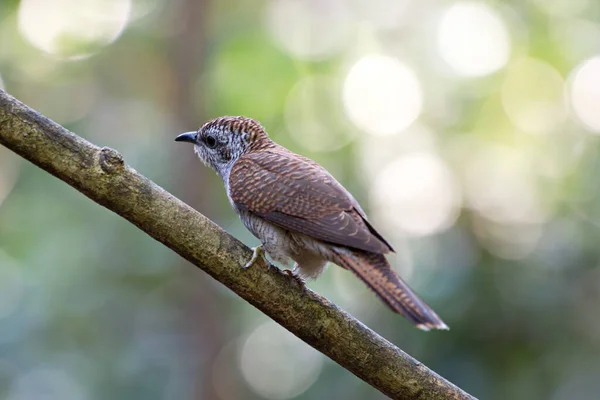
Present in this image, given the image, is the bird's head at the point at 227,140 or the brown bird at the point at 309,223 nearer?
the brown bird at the point at 309,223

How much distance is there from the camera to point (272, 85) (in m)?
9.55

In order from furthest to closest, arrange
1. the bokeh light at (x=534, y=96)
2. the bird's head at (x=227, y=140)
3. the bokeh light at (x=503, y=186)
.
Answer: the bokeh light at (x=534, y=96) → the bokeh light at (x=503, y=186) → the bird's head at (x=227, y=140)

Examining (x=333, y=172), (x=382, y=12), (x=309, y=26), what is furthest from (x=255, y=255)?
(x=382, y=12)

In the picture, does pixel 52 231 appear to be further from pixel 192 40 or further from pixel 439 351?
pixel 439 351

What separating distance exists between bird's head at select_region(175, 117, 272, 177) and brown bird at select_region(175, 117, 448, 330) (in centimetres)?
13

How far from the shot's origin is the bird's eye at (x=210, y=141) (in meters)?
4.02

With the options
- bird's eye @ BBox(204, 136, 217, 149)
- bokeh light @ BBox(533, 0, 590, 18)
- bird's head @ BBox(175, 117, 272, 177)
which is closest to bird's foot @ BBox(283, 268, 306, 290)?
bird's head @ BBox(175, 117, 272, 177)

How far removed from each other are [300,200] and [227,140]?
0.86 m

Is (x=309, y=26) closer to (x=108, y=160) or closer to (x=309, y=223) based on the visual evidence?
(x=309, y=223)

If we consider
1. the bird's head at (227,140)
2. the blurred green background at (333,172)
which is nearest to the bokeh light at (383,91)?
the blurred green background at (333,172)

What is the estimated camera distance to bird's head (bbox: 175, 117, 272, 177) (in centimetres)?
396

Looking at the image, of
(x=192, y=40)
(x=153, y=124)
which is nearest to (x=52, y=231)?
(x=153, y=124)

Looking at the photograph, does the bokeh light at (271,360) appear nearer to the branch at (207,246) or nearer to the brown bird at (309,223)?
the brown bird at (309,223)

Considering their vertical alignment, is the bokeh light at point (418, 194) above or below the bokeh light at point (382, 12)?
below
